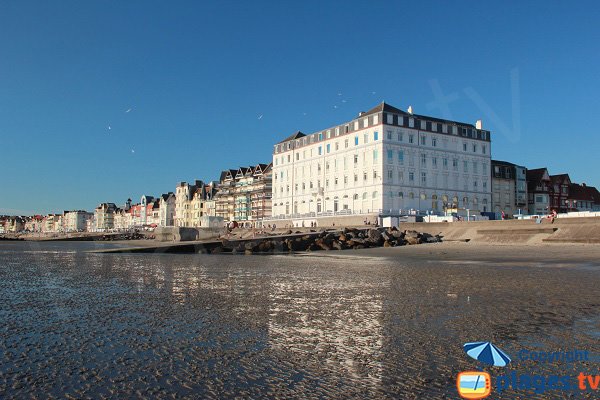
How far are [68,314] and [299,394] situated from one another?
7.17 meters

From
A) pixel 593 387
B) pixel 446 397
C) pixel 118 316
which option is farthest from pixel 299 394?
pixel 118 316

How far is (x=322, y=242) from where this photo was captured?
46.4 metres

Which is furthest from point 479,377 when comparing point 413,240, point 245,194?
point 245,194

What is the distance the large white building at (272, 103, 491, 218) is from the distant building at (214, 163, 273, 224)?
2469cm

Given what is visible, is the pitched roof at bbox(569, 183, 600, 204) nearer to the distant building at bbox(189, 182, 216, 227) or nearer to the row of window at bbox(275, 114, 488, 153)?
the row of window at bbox(275, 114, 488, 153)

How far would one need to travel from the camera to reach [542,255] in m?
28.3

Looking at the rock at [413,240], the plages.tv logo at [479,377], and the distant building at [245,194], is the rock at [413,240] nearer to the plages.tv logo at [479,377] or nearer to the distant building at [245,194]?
the plages.tv logo at [479,377]

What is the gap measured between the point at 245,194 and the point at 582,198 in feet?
284

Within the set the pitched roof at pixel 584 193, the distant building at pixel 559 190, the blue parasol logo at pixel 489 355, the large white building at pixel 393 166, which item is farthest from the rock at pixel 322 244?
the pitched roof at pixel 584 193

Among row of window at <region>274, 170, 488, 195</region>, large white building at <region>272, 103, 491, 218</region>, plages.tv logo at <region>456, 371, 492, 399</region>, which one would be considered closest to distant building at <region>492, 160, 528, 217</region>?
large white building at <region>272, 103, 491, 218</region>

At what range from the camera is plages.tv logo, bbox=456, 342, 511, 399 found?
16.6 ft

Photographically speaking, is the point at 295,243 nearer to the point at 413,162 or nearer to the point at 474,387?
the point at 474,387

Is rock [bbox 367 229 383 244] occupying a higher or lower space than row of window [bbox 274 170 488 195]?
lower

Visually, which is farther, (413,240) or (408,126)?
(408,126)
